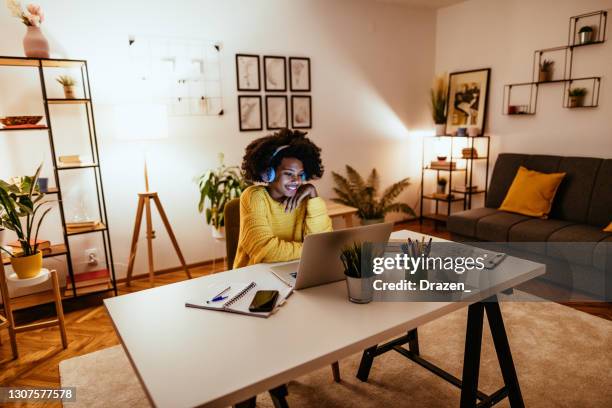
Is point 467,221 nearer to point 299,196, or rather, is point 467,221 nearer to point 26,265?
point 299,196

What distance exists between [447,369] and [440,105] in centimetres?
353

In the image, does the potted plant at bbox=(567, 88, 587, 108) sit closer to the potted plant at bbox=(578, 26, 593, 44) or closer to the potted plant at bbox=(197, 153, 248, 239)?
the potted plant at bbox=(578, 26, 593, 44)

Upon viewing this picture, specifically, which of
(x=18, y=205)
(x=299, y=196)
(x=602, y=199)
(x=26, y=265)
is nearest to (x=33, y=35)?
(x=18, y=205)

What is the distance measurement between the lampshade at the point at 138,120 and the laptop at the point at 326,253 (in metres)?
2.03

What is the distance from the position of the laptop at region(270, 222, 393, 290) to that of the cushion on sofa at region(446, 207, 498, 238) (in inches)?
95.8

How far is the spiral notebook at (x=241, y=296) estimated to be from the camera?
1312 mm

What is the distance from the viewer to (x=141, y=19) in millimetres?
3346

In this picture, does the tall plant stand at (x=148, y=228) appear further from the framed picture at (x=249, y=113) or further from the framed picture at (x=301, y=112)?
the framed picture at (x=301, y=112)

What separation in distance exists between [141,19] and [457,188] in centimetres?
369

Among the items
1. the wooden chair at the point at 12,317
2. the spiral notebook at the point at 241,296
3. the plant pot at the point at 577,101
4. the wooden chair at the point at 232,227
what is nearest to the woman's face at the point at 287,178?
the wooden chair at the point at 232,227

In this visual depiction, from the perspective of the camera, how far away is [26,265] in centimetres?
247

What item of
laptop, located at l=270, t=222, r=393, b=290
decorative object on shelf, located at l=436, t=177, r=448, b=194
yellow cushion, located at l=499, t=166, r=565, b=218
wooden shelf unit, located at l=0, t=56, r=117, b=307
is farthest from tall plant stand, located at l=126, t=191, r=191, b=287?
decorative object on shelf, located at l=436, t=177, r=448, b=194

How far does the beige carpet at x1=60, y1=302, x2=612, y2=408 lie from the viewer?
195cm

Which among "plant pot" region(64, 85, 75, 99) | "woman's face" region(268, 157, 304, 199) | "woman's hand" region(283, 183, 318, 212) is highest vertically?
"plant pot" region(64, 85, 75, 99)
